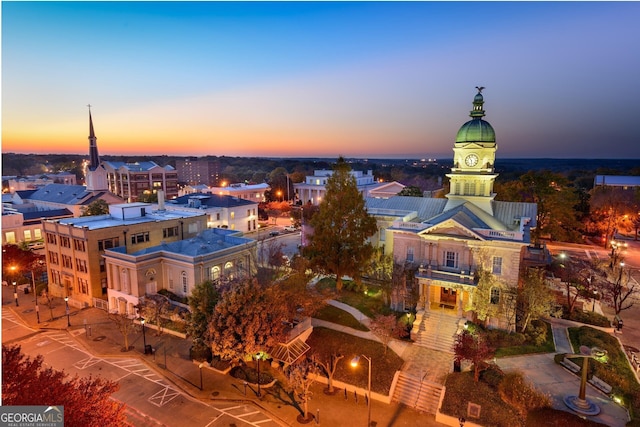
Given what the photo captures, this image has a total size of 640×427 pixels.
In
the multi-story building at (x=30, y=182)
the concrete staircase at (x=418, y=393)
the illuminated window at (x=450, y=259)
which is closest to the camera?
the concrete staircase at (x=418, y=393)

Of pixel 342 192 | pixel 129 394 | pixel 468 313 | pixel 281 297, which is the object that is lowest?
pixel 129 394

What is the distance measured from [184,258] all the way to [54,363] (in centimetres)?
1347

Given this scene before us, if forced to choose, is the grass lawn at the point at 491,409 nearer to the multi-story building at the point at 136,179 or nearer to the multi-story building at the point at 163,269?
the multi-story building at the point at 163,269

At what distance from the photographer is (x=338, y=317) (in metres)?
36.6

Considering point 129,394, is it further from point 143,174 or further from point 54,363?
point 143,174

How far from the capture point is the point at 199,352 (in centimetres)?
3131

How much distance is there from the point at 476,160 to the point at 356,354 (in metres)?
24.1

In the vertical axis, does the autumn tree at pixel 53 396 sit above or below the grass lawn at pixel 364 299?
above

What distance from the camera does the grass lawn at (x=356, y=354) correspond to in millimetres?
28281

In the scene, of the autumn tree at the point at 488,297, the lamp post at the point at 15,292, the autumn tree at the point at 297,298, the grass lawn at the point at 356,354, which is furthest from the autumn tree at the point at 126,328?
the autumn tree at the point at 488,297

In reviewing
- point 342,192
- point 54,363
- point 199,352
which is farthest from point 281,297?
point 54,363

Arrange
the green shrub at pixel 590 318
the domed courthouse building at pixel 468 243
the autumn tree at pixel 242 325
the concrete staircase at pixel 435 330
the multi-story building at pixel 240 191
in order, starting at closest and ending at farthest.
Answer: the autumn tree at pixel 242 325 < the concrete staircase at pixel 435 330 < the domed courthouse building at pixel 468 243 < the green shrub at pixel 590 318 < the multi-story building at pixel 240 191

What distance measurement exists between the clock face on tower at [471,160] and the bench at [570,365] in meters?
20.4

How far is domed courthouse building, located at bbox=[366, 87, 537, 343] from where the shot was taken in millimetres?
→ 34656
